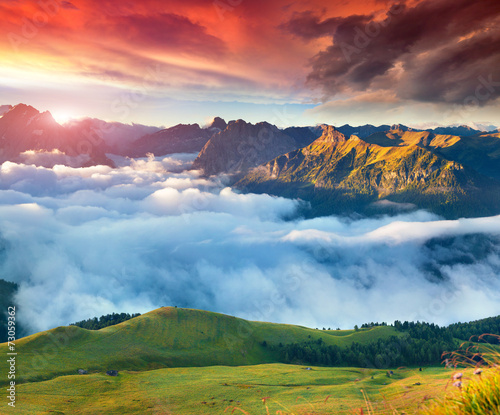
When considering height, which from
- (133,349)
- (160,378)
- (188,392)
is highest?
(133,349)

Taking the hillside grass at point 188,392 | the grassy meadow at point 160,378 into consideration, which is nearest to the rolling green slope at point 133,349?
the grassy meadow at point 160,378

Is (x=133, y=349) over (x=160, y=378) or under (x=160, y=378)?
over

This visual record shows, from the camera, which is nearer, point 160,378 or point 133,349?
point 160,378

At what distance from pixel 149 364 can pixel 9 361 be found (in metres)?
58.3

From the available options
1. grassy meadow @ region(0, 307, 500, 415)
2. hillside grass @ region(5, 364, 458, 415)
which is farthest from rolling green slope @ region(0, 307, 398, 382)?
hillside grass @ region(5, 364, 458, 415)

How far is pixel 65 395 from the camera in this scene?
294ft

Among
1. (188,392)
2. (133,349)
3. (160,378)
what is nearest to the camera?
(188,392)

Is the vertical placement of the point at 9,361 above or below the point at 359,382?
above

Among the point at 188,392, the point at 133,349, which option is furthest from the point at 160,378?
the point at 133,349

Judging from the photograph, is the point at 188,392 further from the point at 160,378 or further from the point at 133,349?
the point at 133,349

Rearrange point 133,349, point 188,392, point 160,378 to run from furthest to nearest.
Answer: point 133,349 < point 160,378 < point 188,392

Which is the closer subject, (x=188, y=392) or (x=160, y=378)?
(x=188, y=392)

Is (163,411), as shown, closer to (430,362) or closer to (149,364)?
(149,364)

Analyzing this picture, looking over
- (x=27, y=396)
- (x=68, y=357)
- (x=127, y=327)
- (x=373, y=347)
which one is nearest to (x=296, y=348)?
(x=373, y=347)
